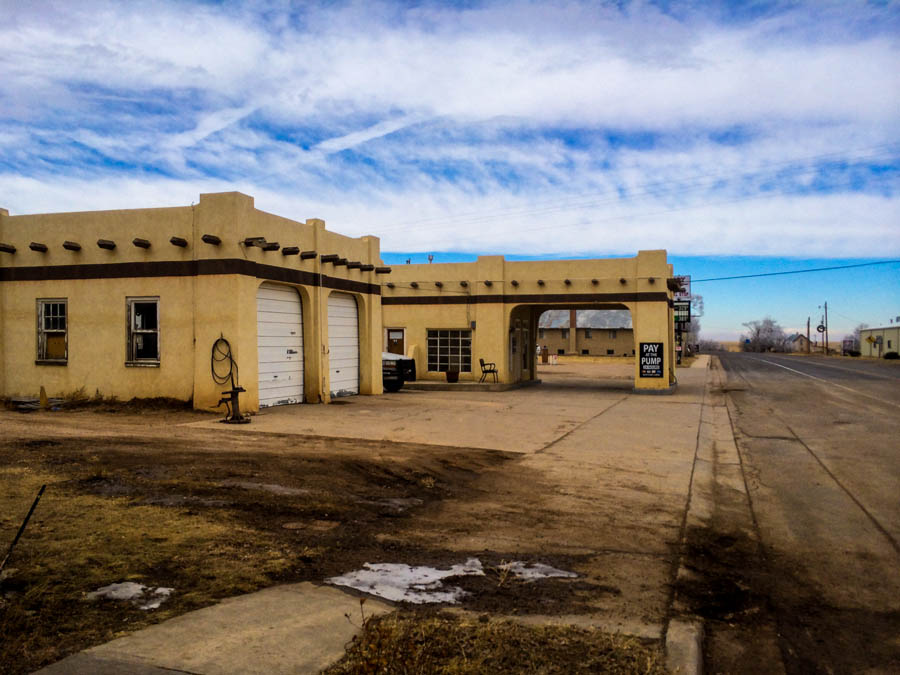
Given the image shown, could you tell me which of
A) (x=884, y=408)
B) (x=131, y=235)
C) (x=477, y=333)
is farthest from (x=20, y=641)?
(x=477, y=333)

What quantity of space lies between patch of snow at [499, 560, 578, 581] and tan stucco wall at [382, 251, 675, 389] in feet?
72.2

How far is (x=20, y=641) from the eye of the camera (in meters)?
3.78

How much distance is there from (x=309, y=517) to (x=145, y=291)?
1121 centimetres

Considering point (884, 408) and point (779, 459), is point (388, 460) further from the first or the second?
point (884, 408)

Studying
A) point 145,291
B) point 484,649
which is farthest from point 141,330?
point 484,649

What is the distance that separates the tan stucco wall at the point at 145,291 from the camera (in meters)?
15.6

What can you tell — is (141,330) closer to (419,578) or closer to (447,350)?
(419,578)

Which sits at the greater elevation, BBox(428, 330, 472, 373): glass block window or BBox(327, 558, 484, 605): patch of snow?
BBox(428, 330, 472, 373): glass block window

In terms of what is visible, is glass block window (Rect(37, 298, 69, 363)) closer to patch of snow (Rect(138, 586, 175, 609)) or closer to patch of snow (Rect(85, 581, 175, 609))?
patch of snow (Rect(85, 581, 175, 609))

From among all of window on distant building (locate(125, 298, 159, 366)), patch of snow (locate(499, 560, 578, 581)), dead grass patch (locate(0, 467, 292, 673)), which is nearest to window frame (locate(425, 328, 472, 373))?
window on distant building (locate(125, 298, 159, 366))

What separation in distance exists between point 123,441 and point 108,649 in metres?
7.62

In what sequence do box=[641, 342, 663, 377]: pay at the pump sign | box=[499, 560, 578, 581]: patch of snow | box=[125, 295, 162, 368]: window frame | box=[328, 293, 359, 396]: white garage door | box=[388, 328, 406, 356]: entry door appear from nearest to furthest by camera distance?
box=[499, 560, 578, 581]: patch of snow → box=[125, 295, 162, 368]: window frame → box=[328, 293, 359, 396]: white garage door → box=[641, 342, 663, 377]: pay at the pump sign → box=[388, 328, 406, 356]: entry door

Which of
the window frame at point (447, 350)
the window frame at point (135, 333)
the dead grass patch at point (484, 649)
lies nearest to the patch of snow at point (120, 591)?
the dead grass patch at point (484, 649)

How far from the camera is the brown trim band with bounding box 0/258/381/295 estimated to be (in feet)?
51.2
